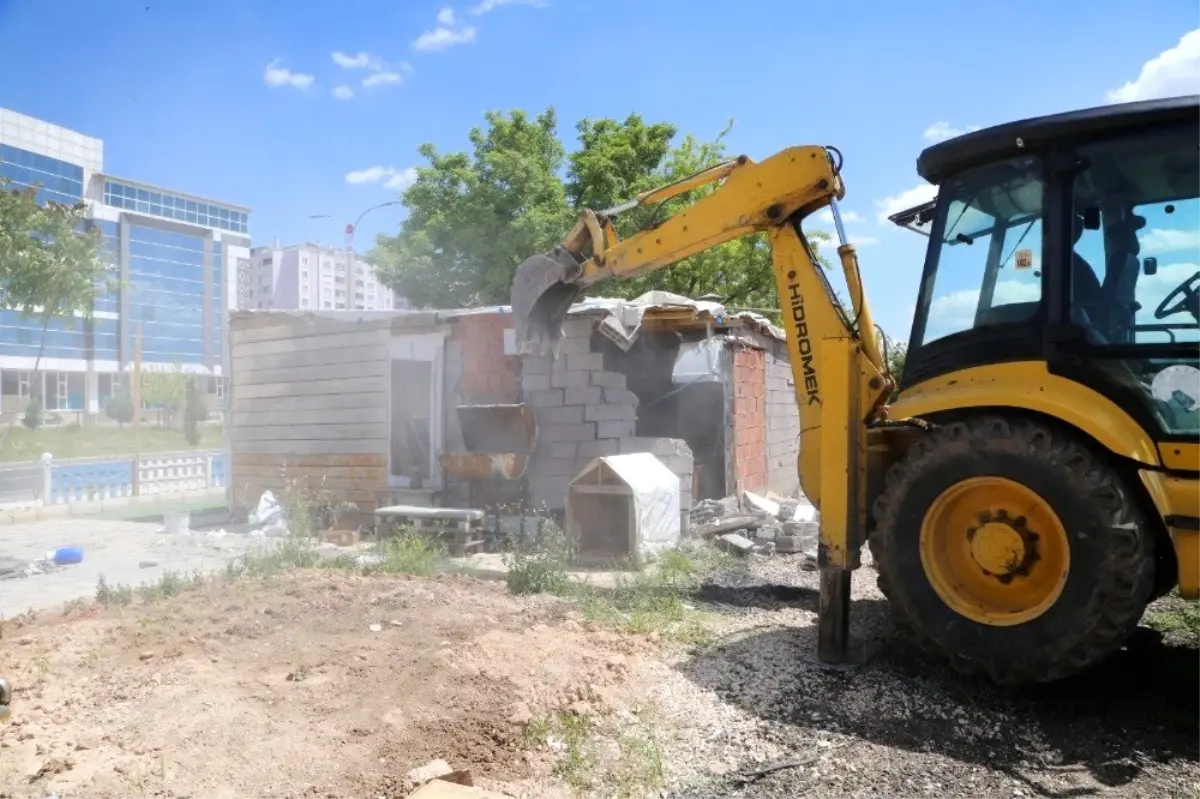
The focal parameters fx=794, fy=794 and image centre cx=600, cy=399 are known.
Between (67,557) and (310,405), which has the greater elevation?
(310,405)

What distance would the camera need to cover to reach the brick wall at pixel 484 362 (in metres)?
10.8

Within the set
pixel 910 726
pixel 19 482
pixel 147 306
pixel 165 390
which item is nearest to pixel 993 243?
pixel 910 726

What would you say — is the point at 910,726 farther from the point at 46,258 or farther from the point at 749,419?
the point at 46,258

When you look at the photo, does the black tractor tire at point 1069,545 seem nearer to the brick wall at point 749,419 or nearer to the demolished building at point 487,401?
the demolished building at point 487,401

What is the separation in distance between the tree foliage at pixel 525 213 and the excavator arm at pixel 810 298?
12.4m

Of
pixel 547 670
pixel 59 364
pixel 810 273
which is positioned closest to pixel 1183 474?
pixel 810 273

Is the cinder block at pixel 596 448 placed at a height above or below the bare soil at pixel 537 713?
above

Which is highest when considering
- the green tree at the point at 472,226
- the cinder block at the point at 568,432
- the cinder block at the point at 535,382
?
the green tree at the point at 472,226

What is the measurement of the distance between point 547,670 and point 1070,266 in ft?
11.8

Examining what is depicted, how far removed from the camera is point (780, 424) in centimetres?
1445

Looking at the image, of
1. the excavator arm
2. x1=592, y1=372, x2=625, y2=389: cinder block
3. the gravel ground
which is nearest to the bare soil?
the gravel ground

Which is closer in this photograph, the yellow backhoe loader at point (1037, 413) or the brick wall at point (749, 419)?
the yellow backhoe loader at point (1037, 413)

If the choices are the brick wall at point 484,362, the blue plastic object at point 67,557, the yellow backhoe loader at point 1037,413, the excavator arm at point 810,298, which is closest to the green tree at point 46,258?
the blue plastic object at point 67,557

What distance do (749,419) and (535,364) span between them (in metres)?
3.74
